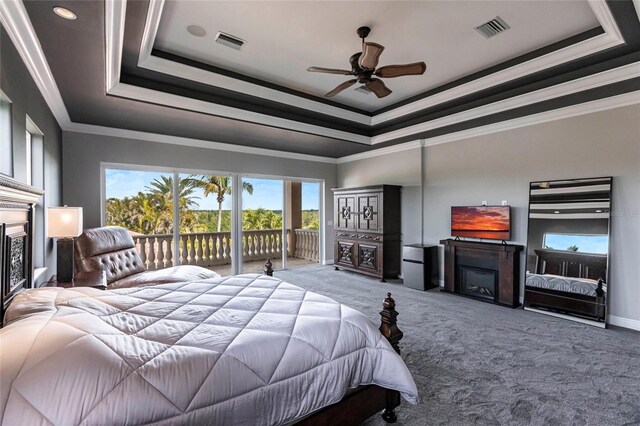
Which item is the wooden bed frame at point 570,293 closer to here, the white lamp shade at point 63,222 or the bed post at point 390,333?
the bed post at point 390,333

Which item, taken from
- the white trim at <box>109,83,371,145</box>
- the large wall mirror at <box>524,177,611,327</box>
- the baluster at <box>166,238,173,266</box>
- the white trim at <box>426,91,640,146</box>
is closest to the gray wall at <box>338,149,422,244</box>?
the white trim at <box>426,91,640,146</box>

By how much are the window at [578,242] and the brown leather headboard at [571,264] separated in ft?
0.18

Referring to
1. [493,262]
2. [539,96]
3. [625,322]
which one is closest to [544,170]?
[539,96]

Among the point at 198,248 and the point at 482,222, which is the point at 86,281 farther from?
the point at 482,222

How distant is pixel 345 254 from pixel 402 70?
14.9 ft

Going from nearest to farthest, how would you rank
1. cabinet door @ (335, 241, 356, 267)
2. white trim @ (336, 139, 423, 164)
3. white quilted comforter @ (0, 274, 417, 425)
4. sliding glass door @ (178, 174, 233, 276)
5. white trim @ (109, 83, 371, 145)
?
1. white quilted comforter @ (0, 274, 417, 425)
2. white trim @ (109, 83, 371, 145)
3. sliding glass door @ (178, 174, 233, 276)
4. white trim @ (336, 139, 423, 164)
5. cabinet door @ (335, 241, 356, 267)

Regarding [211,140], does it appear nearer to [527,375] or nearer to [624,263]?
[527,375]

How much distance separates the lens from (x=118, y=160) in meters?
5.12

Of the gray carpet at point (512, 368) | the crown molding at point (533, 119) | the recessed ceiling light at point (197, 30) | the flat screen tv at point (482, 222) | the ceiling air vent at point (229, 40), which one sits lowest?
the gray carpet at point (512, 368)

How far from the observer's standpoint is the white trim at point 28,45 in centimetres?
197

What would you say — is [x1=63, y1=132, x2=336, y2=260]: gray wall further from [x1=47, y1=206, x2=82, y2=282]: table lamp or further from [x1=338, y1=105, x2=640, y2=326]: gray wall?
[x1=338, y1=105, x2=640, y2=326]: gray wall

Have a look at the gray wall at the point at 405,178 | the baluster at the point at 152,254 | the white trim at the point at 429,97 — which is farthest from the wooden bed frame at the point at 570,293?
the baluster at the point at 152,254

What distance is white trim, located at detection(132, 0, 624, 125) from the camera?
2.70m

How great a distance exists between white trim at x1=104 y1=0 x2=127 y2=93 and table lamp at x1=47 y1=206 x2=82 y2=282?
1.43m
